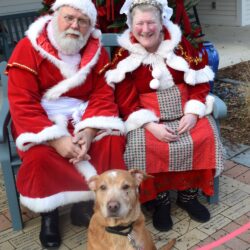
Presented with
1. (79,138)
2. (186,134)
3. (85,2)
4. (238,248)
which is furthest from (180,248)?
(85,2)

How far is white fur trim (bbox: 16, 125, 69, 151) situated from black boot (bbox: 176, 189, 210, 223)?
1.14 m

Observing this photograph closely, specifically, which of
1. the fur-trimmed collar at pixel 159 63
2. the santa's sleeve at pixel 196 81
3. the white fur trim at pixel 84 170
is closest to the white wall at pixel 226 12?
the santa's sleeve at pixel 196 81

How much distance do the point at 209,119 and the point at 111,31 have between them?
1.37 metres

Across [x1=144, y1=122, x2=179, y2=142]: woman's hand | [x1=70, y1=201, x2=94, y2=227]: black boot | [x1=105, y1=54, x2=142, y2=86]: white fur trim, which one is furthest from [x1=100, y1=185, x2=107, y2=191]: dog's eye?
[x1=105, y1=54, x2=142, y2=86]: white fur trim

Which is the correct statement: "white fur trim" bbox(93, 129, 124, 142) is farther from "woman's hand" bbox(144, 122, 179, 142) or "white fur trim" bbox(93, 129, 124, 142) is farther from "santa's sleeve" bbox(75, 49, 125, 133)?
"woman's hand" bbox(144, 122, 179, 142)

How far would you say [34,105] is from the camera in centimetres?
301

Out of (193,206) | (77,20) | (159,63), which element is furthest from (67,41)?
(193,206)

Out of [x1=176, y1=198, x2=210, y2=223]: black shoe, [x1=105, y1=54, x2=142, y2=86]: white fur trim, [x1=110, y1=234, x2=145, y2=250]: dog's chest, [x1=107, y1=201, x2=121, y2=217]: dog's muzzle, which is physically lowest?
[x1=176, y1=198, x2=210, y2=223]: black shoe

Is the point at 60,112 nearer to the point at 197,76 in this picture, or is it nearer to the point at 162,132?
the point at 162,132

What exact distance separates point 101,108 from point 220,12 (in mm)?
8840

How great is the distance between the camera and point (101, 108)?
3195 millimetres

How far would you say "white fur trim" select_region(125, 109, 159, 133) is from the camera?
3203 mm

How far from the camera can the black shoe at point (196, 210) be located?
3.31m

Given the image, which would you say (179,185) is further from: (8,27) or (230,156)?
(8,27)
